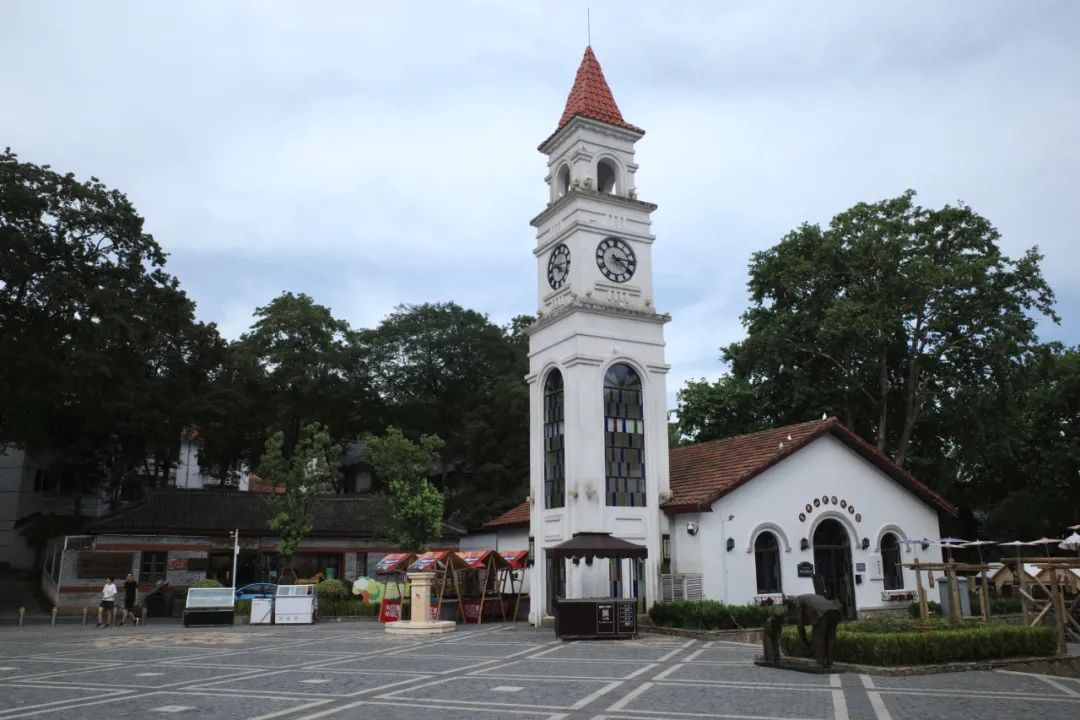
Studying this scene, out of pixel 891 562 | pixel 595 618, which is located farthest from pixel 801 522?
pixel 595 618

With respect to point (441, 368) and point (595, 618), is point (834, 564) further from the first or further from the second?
point (441, 368)

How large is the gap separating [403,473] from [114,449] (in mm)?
19975

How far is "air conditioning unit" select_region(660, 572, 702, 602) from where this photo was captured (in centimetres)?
2308

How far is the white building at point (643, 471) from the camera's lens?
24.0 meters

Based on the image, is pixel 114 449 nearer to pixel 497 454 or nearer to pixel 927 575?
pixel 497 454

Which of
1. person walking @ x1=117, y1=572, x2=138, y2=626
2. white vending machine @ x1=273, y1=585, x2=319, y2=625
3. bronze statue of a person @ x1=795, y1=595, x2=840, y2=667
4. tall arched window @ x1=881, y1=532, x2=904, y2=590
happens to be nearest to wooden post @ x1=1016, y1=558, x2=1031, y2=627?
bronze statue of a person @ x1=795, y1=595, x2=840, y2=667

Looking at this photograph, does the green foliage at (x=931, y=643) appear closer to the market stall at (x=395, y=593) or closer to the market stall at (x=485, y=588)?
the market stall at (x=485, y=588)

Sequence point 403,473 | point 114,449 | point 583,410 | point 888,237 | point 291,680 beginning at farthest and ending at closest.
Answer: point 114,449 < point 403,473 < point 888,237 < point 583,410 < point 291,680

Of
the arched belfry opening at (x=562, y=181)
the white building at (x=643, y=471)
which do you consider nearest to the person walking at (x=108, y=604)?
the white building at (x=643, y=471)

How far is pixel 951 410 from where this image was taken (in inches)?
1320

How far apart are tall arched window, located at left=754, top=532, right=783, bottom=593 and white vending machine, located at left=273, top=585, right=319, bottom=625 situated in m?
14.6

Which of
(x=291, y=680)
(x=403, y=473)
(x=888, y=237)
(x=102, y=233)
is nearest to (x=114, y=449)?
(x=102, y=233)

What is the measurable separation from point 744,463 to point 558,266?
8.68 metres

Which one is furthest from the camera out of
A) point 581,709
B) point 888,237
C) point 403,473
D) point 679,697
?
point 403,473
